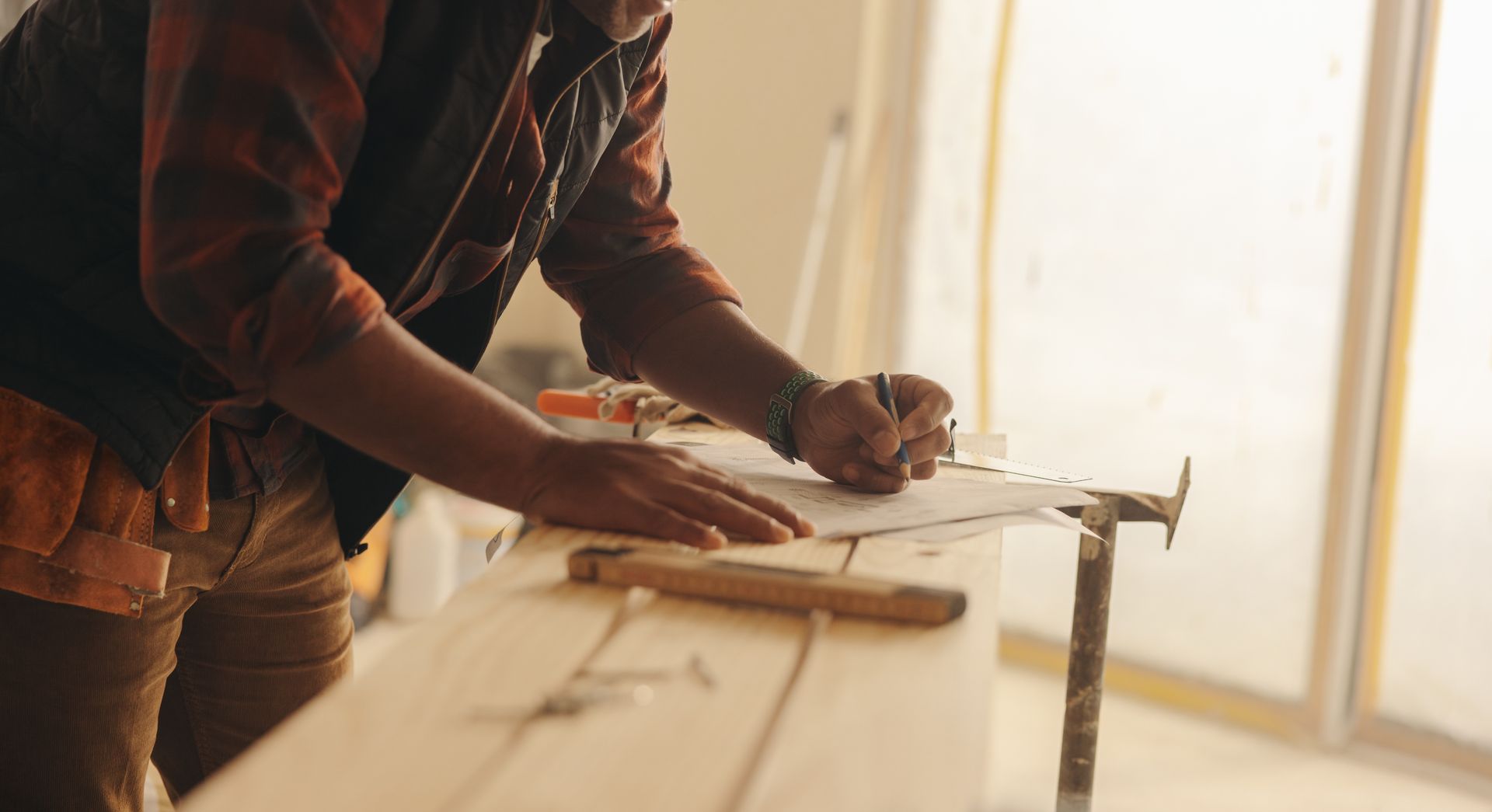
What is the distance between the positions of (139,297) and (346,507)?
1.35ft

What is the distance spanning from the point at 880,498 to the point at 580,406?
1.72 ft

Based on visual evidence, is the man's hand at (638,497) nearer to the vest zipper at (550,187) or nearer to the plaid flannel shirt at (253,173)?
the plaid flannel shirt at (253,173)

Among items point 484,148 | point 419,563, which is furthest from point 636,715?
point 419,563

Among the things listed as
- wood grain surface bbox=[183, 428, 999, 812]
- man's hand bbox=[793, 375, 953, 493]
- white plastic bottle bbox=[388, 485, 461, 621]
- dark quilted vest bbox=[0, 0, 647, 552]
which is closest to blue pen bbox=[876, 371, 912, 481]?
man's hand bbox=[793, 375, 953, 493]

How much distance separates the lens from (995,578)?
0.88 meters

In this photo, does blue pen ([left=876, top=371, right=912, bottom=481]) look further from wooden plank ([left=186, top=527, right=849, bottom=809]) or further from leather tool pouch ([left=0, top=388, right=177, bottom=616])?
leather tool pouch ([left=0, top=388, right=177, bottom=616])

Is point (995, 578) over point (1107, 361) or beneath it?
over

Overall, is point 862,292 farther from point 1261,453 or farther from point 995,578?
point 995,578

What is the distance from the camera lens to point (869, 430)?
117cm

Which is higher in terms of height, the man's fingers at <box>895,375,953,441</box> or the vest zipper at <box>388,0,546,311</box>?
the vest zipper at <box>388,0,546,311</box>

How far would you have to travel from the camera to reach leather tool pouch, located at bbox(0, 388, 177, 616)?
94 cm

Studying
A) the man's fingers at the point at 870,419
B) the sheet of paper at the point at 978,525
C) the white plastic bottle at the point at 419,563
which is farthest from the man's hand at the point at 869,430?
the white plastic bottle at the point at 419,563

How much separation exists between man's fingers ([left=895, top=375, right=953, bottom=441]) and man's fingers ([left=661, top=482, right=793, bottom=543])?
0.27 m

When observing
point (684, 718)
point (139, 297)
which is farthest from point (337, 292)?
point (684, 718)
